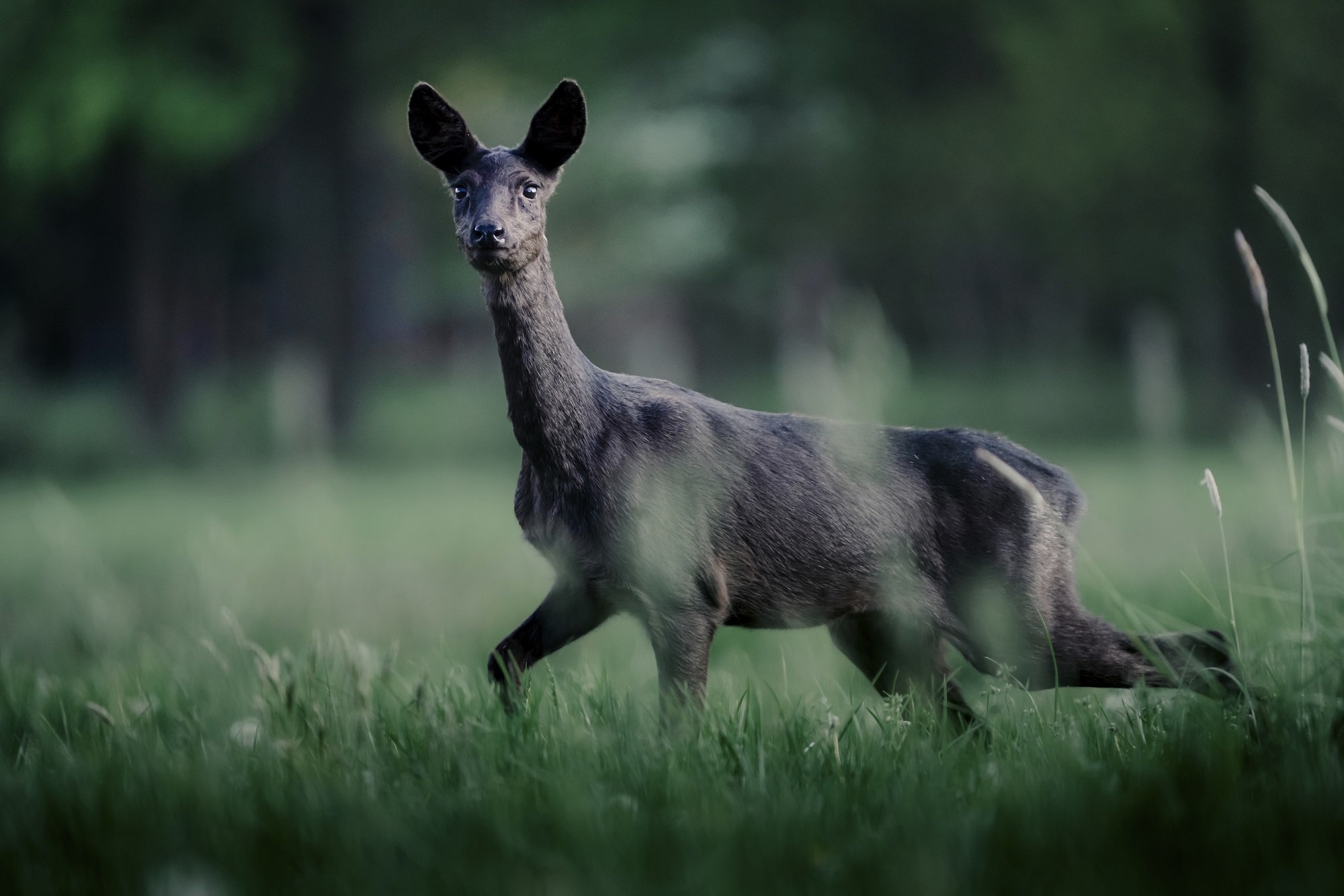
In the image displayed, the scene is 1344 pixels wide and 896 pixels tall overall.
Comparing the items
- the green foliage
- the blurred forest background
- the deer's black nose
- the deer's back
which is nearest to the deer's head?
the deer's black nose

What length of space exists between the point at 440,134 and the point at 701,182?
16.6 metres

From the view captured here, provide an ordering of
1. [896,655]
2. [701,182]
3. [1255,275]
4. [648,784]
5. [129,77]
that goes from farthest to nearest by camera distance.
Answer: [701,182]
[129,77]
[896,655]
[1255,275]
[648,784]

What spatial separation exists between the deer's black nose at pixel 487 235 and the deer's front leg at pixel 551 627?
97 centimetres

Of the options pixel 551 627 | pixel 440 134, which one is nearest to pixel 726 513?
pixel 551 627

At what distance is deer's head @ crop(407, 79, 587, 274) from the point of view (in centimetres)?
334

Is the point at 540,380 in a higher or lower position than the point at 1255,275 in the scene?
lower

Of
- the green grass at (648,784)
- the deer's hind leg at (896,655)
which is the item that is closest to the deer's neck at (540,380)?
the green grass at (648,784)

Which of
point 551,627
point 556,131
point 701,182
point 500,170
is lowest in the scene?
point 551,627

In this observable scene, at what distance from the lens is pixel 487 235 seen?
3277 mm

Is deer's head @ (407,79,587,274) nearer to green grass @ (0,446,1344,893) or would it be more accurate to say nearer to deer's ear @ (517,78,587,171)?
deer's ear @ (517,78,587,171)

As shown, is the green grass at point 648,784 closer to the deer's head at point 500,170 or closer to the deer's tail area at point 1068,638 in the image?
the deer's tail area at point 1068,638

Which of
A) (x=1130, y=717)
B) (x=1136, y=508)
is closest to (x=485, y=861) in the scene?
(x=1130, y=717)

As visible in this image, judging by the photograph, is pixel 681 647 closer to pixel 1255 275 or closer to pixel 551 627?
pixel 551 627

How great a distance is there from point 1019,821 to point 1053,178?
1518 cm
